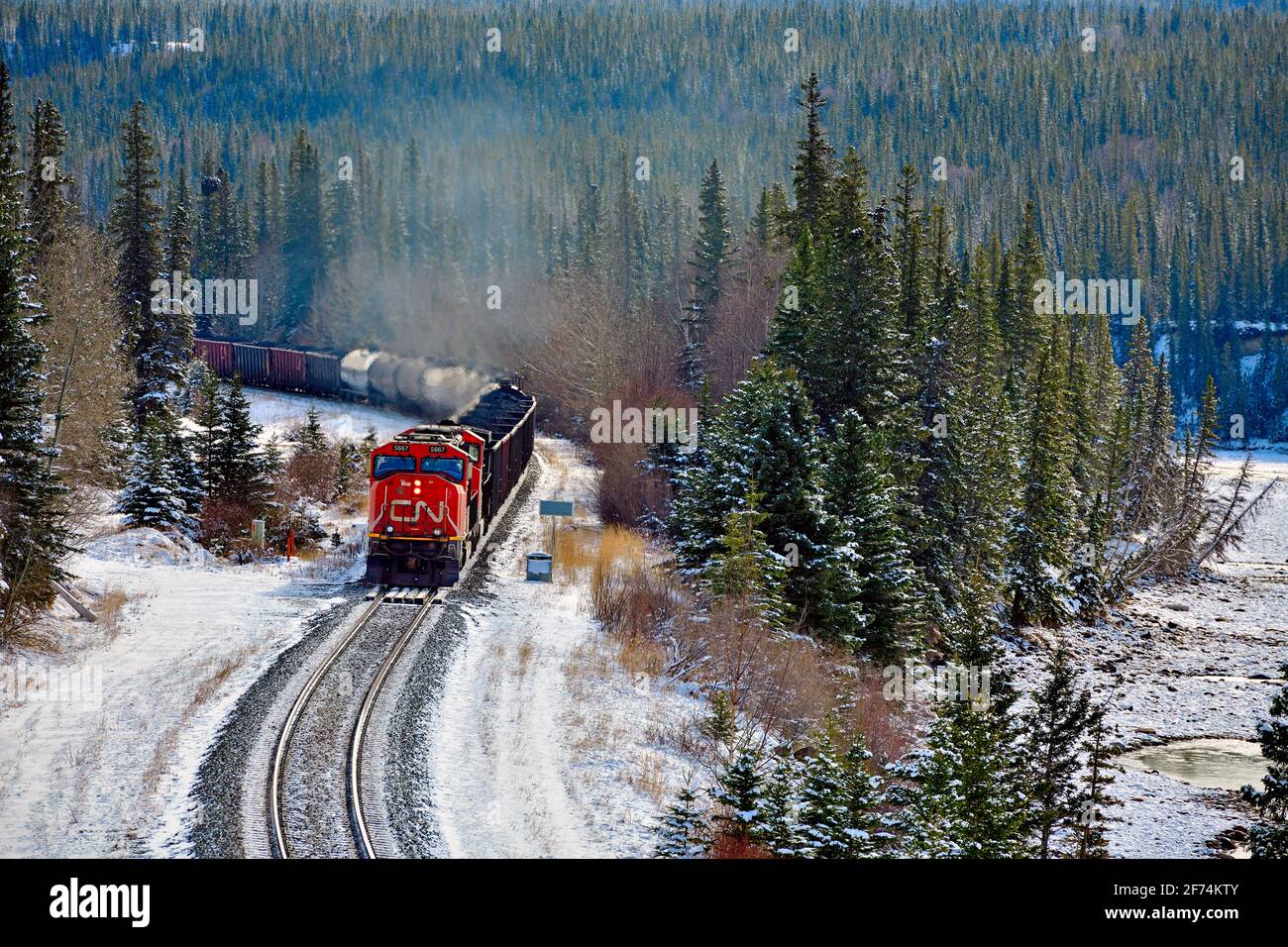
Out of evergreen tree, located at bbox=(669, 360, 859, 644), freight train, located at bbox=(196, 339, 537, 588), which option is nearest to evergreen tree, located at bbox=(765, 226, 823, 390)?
evergreen tree, located at bbox=(669, 360, 859, 644)

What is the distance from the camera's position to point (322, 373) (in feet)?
240

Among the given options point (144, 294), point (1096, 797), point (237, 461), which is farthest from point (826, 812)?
point (144, 294)

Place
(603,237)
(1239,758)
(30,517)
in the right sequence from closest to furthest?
(30,517) → (1239,758) → (603,237)

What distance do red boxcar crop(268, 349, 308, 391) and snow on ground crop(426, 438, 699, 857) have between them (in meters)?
50.3

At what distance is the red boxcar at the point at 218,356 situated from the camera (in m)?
75.8

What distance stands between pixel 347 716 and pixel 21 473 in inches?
356

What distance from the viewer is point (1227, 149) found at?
611 ft

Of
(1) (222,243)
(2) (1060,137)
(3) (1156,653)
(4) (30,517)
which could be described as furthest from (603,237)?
(2) (1060,137)

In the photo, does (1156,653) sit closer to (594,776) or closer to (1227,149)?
(594,776)

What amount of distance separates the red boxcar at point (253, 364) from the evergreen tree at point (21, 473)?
5294 centimetres

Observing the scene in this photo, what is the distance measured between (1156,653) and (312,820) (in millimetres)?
39334

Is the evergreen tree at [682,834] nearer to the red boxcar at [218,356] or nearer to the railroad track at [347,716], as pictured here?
the railroad track at [347,716]

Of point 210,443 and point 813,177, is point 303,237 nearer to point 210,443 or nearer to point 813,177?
point 813,177

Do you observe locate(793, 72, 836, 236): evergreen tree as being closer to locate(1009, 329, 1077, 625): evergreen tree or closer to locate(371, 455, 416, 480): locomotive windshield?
locate(1009, 329, 1077, 625): evergreen tree
